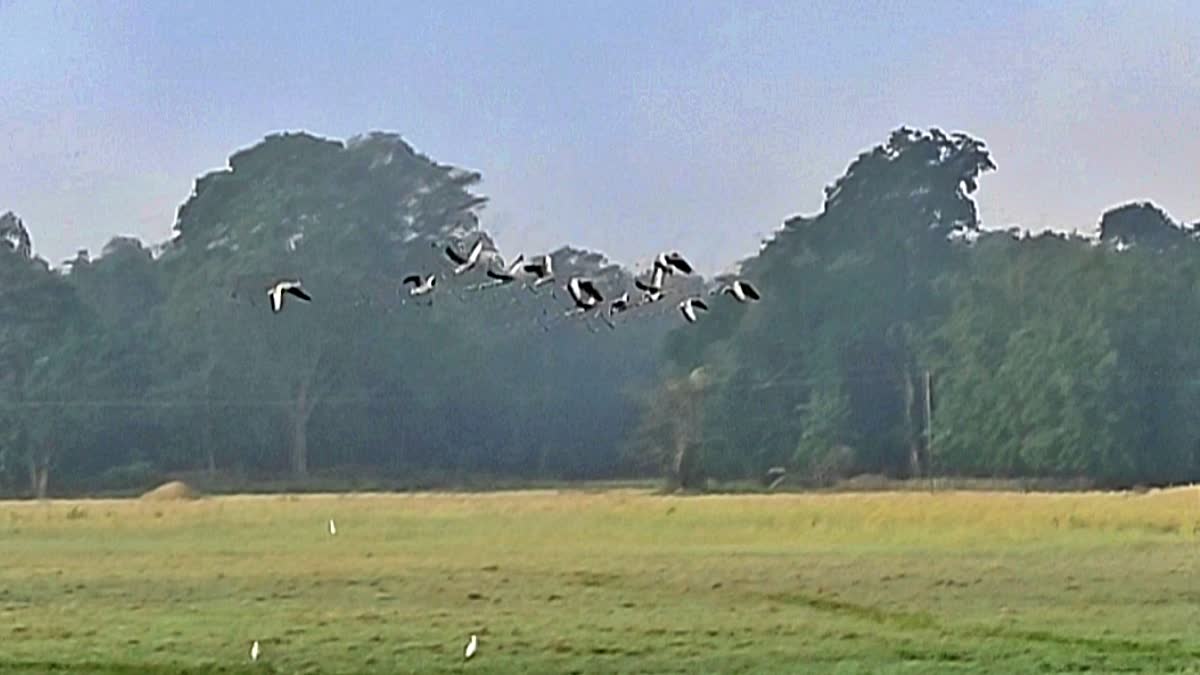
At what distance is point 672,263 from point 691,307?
0.10 meters

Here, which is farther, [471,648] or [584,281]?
[584,281]

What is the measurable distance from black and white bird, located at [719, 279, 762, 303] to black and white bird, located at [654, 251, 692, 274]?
0.30ft

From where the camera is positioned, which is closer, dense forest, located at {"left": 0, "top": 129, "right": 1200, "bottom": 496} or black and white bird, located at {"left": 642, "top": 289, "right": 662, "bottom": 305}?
dense forest, located at {"left": 0, "top": 129, "right": 1200, "bottom": 496}

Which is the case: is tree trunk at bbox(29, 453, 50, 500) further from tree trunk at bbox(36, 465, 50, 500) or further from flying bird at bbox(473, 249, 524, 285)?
flying bird at bbox(473, 249, 524, 285)

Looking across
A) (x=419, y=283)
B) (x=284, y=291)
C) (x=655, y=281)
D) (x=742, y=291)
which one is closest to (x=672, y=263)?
(x=655, y=281)

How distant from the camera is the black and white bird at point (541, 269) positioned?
454 cm

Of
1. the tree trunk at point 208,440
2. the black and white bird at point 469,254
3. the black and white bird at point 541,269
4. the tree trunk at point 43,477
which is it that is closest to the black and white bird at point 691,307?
the black and white bird at point 541,269

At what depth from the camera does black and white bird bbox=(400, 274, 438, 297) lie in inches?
174

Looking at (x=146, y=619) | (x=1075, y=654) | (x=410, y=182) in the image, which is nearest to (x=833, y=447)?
(x=1075, y=654)

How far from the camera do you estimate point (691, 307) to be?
4531 millimetres

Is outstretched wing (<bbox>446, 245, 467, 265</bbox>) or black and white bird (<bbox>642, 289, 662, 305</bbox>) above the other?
outstretched wing (<bbox>446, 245, 467, 265</bbox>)

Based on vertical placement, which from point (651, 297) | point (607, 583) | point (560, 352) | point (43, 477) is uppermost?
point (651, 297)

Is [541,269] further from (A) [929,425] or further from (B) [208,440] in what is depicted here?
(A) [929,425]

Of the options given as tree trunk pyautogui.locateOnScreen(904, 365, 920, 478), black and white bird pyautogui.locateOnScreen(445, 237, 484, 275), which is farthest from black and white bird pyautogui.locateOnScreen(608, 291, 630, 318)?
tree trunk pyautogui.locateOnScreen(904, 365, 920, 478)
